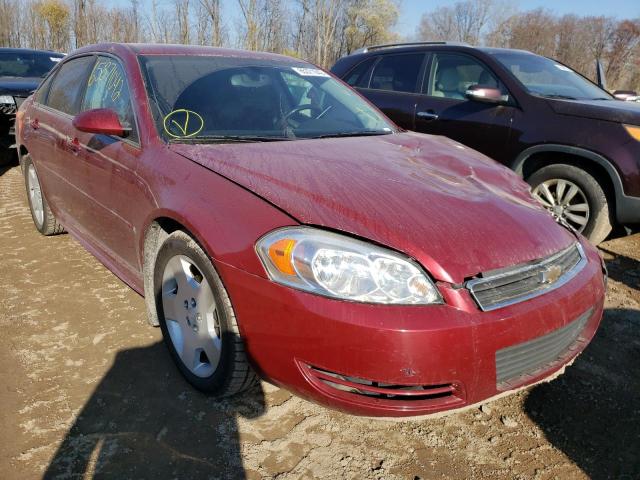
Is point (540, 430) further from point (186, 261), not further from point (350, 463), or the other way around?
point (186, 261)

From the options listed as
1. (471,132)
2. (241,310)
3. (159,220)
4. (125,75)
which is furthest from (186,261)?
(471,132)

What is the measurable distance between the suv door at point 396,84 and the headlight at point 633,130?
192 cm

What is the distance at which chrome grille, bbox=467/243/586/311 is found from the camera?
1.76 metres

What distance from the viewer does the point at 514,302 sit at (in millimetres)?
1798

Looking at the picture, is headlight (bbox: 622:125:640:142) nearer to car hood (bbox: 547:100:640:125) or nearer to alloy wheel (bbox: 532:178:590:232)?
car hood (bbox: 547:100:640:125)

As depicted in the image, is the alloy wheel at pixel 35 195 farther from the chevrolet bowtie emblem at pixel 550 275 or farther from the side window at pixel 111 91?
the chevrolet bowtie emblem at pixel 550 275

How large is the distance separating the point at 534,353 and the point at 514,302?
0.78 feet

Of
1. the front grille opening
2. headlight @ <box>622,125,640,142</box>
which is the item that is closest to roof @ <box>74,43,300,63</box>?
the front grille opening

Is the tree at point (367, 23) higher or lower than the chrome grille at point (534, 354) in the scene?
higher

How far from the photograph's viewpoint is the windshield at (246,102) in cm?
259

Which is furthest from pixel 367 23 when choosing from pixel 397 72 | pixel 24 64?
pixel 397 72

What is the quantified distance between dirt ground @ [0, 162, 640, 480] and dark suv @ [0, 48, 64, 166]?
4.86 meters

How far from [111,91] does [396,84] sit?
134 inches

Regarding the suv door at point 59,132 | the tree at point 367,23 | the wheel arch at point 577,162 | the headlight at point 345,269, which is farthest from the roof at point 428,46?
the tree at point 367,23
